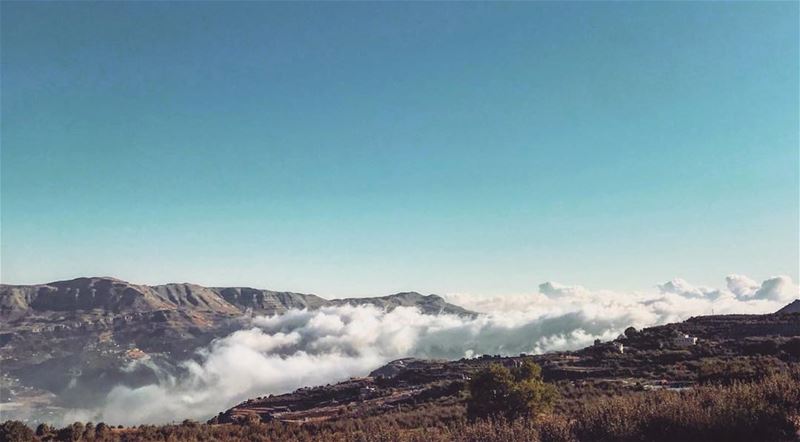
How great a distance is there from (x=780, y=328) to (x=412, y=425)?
261 feet

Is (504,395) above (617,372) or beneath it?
above

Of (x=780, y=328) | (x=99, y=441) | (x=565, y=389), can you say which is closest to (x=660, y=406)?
(x=99, y=441)

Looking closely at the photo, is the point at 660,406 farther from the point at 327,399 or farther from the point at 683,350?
the point at 327,399

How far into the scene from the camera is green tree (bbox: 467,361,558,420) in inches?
1149

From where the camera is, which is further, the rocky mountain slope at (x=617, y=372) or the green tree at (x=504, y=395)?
the rocky mountain slope at (x=617, y=372)

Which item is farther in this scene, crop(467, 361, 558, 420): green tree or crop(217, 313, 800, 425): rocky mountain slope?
crop(217, 313, 800, 425): rocky mountain slope

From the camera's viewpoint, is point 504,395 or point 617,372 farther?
point 617,372

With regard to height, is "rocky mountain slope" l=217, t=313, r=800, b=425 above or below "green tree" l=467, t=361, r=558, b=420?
below

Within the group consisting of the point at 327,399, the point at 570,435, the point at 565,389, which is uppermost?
the point at 570,435

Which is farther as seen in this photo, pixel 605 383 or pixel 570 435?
pixel 605 383

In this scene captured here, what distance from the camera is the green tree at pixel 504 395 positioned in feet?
95.8

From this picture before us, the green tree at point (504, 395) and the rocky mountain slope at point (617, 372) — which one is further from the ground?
the green tree at point (504, 395)

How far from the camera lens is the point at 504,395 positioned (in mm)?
30281

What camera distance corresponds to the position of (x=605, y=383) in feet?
161
